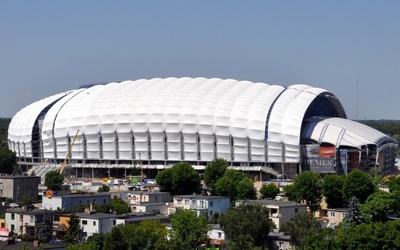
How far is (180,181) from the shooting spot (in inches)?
3201

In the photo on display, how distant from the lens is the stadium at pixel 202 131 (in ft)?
337

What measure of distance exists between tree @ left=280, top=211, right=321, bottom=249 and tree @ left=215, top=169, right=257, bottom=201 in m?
20.8

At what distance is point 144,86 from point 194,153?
14401mm

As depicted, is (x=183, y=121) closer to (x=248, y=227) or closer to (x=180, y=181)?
(x=180, y=181)

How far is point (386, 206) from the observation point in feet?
195

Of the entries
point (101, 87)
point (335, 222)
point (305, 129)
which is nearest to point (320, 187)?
point (335, 222)

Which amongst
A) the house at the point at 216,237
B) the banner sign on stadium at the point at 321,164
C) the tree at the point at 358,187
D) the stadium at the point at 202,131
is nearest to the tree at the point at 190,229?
the house at the point at 216,237

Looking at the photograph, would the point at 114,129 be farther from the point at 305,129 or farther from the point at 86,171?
the point at 305,129

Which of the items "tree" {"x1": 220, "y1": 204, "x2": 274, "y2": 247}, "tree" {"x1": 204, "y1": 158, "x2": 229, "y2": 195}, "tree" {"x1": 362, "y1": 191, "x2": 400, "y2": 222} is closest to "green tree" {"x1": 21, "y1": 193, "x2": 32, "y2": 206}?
"tree" {"x1": 204, "y1": 158, "x2": 229, "y2": 195}

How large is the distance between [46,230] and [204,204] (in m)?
14.8

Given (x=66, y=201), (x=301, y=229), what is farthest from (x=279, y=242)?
(x=66, y=201)

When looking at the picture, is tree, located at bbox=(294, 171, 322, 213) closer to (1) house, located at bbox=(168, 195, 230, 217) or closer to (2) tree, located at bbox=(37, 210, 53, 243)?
(1) house, located at bbox=(168, 195, 230, 217)

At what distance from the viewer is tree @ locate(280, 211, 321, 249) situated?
49281mm

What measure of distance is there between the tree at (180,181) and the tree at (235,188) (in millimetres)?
3900
